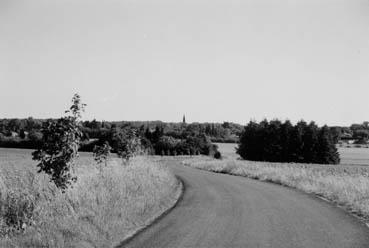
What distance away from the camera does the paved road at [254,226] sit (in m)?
9.56

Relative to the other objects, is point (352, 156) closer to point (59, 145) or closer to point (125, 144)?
point (125, 144)

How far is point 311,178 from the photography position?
25.7 meters

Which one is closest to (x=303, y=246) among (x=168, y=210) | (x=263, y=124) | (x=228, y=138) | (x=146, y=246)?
(x=146, y=246)

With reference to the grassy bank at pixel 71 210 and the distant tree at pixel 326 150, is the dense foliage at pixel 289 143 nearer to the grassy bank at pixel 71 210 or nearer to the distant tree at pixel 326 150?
the distant tree at pixel 326 150

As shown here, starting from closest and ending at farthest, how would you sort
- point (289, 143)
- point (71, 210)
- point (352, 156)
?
point (71, 210) < point (289, 143) < point (352, 156)

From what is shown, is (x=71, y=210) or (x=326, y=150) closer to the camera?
(x=71, y=210)

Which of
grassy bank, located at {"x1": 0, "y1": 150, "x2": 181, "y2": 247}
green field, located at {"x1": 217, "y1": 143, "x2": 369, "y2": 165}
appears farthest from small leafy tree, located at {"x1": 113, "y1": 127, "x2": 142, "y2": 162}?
green field, located at {"x1": 217, "y1": 143, "x2": 369, "y2": 165}

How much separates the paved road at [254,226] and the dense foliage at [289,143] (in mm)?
70652

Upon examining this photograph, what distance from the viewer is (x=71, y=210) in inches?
430

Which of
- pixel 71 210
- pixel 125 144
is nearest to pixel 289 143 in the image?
pixel 125 144

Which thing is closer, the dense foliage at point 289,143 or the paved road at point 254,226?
the paved road at point 254,226

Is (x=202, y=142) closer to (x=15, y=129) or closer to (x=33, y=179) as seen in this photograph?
(x=15, y=129)

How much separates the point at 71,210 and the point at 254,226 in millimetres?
4989

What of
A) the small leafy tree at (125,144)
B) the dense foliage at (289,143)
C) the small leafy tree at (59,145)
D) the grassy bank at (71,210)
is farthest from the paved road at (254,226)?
the dense foliage at (289,143)
